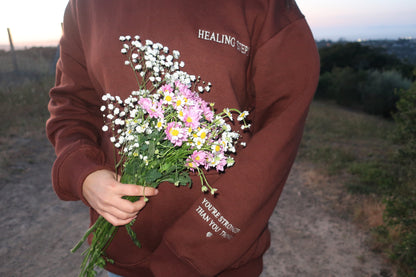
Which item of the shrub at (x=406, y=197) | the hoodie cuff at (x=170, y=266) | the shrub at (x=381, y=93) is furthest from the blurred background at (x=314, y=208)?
the shrub at (x=381, y=93)

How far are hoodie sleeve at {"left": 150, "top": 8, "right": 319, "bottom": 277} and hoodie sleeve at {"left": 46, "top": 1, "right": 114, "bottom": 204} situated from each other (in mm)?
647

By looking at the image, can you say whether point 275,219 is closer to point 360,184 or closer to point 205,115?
point 360,184

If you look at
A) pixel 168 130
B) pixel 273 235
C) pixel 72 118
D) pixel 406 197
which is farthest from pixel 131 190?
pixel 406 197

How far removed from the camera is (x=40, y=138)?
9594mm

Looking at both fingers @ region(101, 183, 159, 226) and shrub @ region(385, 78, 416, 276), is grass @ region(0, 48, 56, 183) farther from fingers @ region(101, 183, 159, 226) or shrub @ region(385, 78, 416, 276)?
shrub @ region(385, 78, 416, 276)

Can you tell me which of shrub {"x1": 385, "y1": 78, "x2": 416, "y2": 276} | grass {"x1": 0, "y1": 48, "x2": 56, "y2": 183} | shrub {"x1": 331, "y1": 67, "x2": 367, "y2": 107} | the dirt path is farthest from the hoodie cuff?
shrub {"x1": 331, "y1": 67, "x2": 367, "y2": 107}

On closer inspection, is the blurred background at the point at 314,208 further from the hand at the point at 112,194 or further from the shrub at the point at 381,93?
the shrub at the point at 381,93

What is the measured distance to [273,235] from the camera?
5.66m

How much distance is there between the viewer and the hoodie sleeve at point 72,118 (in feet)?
5.63

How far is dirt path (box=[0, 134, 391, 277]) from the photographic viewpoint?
15.6 ft

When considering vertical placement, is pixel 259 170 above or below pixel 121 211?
above

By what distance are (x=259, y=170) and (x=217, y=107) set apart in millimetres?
407

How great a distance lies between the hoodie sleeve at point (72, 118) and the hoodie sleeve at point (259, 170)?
0.65 meters

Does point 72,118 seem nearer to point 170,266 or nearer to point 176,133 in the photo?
point 176,133
